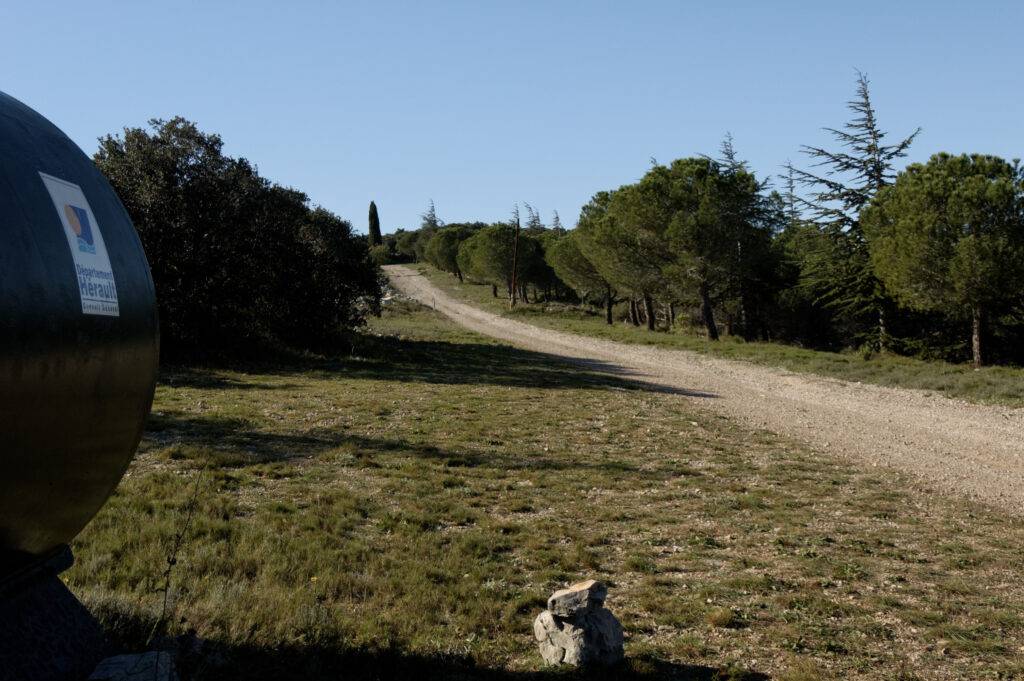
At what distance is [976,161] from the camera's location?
102 ft

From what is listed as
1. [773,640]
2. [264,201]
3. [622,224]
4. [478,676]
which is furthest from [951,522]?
[622,224]

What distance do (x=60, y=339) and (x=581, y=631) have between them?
406 cm

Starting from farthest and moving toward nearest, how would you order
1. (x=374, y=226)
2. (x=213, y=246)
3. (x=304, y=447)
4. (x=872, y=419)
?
(x=374, y=226), (x=213, y=246), (x=872, y=419), (x=304, y=447)

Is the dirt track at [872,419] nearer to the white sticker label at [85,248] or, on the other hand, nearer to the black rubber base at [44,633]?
the black rubber base at [44,633]

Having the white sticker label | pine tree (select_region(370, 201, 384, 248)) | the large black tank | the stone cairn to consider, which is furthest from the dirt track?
pine tree (select_region(370, 201, 384, 248))

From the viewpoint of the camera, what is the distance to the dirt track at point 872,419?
13.6 m

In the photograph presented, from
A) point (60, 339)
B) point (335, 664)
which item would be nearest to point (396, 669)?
point (335, 664)

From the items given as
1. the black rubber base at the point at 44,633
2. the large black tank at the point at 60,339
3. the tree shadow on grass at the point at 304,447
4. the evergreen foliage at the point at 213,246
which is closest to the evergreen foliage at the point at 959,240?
the tree shadow on grass at the point at 304,447

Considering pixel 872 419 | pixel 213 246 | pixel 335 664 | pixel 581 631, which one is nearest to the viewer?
pixel 335 664

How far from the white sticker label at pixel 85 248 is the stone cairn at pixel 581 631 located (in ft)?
12.5

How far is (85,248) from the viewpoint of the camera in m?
4.56

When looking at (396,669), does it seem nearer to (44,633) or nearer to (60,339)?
(44,633)

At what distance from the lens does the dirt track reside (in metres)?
13.6

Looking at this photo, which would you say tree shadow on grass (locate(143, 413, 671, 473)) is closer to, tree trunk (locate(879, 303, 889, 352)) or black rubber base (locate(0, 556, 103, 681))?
black rubber base (locate(0, 556, 103, 681))
